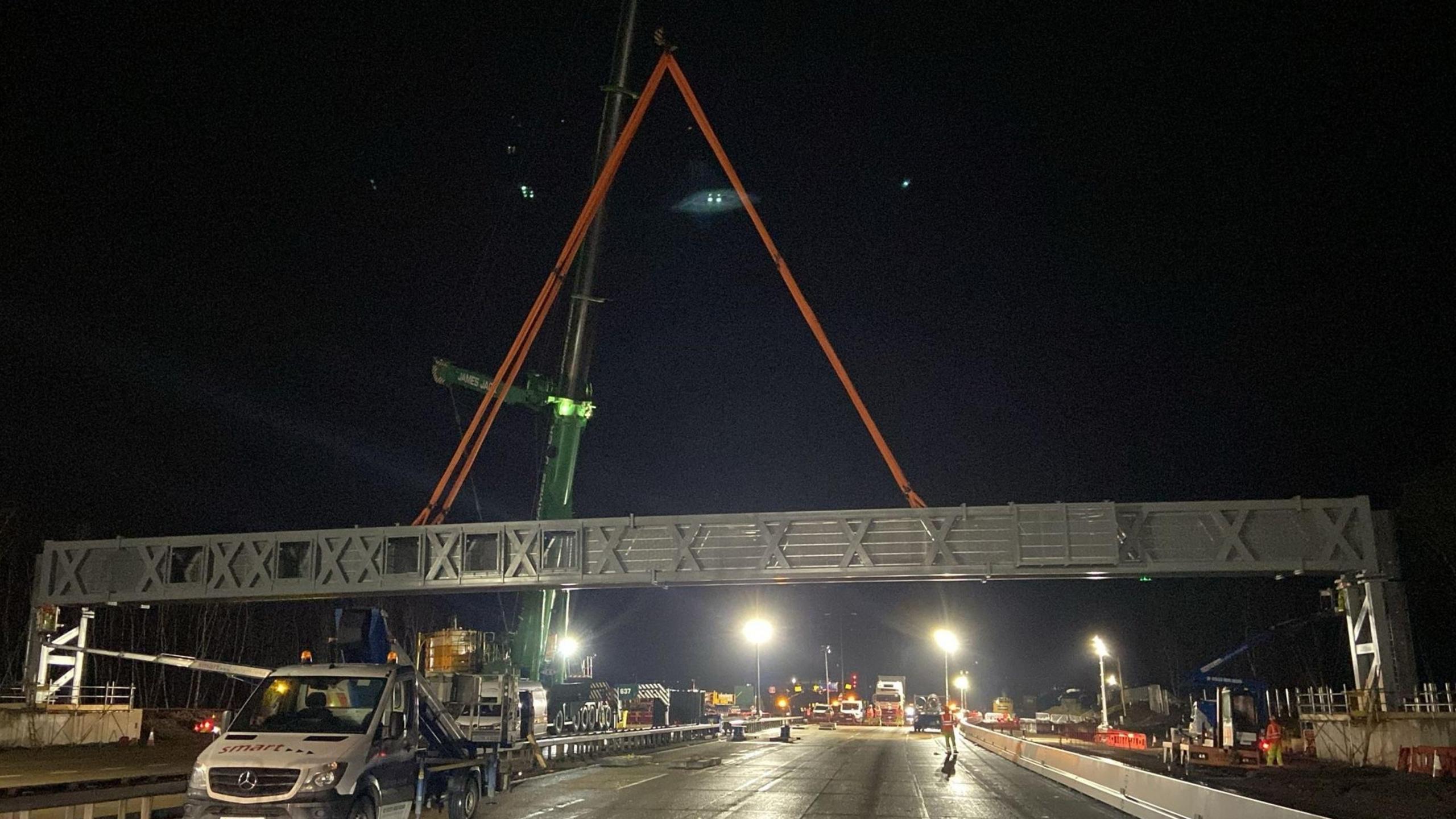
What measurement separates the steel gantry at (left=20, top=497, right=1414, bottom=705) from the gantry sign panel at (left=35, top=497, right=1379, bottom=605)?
4 cm

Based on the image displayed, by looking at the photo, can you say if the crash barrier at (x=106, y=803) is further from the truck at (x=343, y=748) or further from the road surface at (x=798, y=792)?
the road surface at (x=798, y=792)

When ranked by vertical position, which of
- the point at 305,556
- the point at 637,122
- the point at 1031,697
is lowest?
the point at 1031,697

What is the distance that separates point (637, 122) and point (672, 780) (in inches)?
1148

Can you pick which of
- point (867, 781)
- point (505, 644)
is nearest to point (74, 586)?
point (505, 644)

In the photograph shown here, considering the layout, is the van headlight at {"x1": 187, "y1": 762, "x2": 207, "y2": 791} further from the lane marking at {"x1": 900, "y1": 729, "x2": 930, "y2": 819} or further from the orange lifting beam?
the orange lifting beam

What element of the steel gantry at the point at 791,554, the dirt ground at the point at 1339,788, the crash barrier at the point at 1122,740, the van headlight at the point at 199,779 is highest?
the steel gantry at the point at 791,554

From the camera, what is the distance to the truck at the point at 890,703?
80.8 meters

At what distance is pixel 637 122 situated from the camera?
4631cm

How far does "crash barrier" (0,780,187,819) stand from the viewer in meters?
13.5

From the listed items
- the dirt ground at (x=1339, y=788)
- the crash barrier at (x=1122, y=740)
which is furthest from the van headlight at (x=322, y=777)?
the crash barrier at (x=1122, y=740)

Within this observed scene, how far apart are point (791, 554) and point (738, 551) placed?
66.7 inches

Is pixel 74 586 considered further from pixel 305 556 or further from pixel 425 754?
pixel 425 754

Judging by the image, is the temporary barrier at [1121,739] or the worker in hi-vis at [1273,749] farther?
the temporary barrier at [1121,739]

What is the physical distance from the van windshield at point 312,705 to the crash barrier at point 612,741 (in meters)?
15.5
